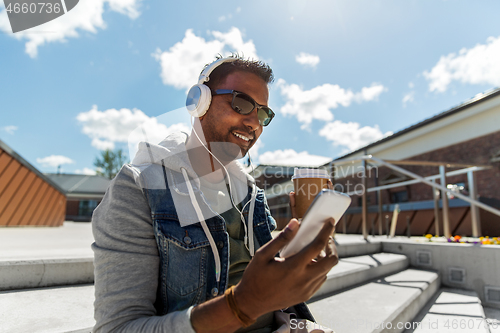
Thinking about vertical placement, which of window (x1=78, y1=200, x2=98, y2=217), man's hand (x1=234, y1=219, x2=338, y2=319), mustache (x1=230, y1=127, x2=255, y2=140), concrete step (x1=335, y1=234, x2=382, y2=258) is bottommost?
window (x1=78, y1=200, x2=98, y2=217)

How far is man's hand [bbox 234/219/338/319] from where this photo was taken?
63 centimetres

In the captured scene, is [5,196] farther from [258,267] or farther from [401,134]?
[401,134]

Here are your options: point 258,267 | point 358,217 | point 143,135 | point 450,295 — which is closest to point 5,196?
point 143,135

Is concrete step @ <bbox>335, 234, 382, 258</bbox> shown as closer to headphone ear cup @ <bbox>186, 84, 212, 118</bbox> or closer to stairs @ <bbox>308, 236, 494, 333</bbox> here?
stairs @ <bbox>308, 236, 494, 333</bbox>

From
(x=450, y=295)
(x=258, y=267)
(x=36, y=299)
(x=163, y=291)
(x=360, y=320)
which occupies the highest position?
(x=258, y=267)

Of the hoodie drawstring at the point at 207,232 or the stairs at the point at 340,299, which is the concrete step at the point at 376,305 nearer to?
the stairs at the point at 340,299

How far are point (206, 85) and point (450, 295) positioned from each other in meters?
4.15

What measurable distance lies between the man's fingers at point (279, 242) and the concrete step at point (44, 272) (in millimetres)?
2109

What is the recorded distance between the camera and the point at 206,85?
4.63 feet

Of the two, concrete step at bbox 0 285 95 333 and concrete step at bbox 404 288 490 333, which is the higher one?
concrete step at bbox 0 285 95 333

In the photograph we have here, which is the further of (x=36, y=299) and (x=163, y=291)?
(x=36, y=299)

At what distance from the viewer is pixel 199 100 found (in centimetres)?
133

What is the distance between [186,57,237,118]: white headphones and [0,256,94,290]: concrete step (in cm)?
165

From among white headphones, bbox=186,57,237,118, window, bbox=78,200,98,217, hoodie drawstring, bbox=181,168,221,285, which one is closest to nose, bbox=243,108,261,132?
white headphones, bbox=186,57,237,118
